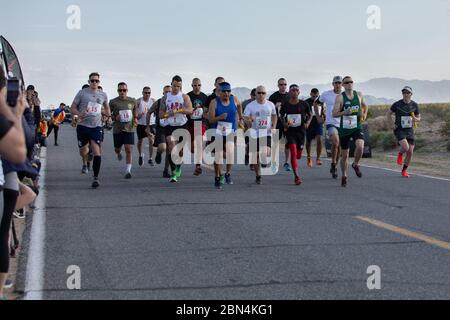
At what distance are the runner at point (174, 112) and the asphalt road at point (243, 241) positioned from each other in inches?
55.1

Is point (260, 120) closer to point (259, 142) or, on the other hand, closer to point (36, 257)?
A: point (259, 142)

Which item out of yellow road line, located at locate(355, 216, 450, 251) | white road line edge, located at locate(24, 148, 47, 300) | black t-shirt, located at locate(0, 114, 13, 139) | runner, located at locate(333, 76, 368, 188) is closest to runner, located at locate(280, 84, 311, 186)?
runner, located at locate(333, 76, 368, 188)

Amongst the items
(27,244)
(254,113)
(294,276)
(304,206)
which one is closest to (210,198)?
(304,206)

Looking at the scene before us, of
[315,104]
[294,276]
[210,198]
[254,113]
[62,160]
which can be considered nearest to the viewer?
[294,276]

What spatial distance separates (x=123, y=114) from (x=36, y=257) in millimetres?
8756

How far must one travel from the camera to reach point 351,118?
47.9 ft

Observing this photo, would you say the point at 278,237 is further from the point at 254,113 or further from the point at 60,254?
the point at 254,113

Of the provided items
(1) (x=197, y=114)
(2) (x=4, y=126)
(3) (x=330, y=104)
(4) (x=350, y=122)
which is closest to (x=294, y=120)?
(4) (x=350, y=122)

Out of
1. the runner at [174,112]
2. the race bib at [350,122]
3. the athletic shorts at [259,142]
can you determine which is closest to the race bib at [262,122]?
the athletic shorts at [259,142]

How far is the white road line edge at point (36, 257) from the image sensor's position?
19.6 feet

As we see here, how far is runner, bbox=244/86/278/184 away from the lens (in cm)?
1429

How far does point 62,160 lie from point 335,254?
46.0 ft

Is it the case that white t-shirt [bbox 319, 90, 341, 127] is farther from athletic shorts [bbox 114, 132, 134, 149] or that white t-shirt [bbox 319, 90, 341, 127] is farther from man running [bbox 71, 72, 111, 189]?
man running [bbox 71, 72, 111, 189]
